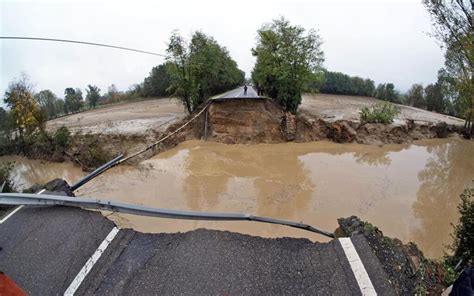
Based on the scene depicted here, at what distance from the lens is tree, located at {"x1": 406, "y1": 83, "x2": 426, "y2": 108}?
36231mm

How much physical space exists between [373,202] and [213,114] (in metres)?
11.0

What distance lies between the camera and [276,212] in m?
8.70

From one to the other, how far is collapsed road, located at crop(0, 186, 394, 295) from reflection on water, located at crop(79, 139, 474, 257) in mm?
2933

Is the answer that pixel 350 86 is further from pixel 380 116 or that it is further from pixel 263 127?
pixel 263 127

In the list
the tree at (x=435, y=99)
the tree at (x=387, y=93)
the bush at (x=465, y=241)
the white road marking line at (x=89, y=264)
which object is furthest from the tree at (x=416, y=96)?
the white road marking line at (x=89, y=264)

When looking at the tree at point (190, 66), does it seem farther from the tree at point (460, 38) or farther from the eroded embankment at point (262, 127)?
the tree at point (460, 38)

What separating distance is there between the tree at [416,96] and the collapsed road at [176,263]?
40.0 metres

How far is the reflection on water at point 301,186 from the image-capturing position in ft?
26.1

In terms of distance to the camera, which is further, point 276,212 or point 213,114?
point 213,114

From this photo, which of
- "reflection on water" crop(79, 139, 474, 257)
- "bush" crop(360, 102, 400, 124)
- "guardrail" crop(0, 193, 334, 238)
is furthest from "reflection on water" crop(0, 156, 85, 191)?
"bush" crop(360, 102, 400, 124)

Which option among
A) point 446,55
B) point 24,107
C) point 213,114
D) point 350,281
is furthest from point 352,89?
point 350,281

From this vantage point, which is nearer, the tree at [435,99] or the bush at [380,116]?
the bush at [380,116]

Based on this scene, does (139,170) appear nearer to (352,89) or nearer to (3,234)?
(3,234)

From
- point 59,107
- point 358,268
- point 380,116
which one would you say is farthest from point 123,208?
point 59,107
